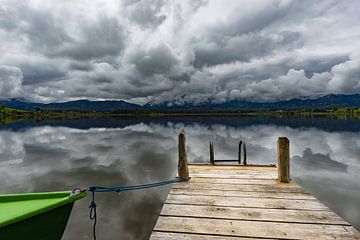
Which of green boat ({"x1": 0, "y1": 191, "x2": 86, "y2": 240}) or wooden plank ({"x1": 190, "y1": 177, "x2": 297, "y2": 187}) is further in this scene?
wooden plank ({"x1": 190, "y1": 177, "x2": 297, "y2": 187})

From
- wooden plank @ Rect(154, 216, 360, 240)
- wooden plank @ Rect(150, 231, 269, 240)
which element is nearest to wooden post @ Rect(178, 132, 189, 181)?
wooden plank @ Rect(154, 216, 360, 240)

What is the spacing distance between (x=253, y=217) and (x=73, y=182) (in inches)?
636

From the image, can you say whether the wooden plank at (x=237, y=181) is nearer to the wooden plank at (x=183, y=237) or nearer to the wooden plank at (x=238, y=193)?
the wooden plank at (x=238, y=193)

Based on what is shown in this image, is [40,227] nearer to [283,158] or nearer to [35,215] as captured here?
[35,215]

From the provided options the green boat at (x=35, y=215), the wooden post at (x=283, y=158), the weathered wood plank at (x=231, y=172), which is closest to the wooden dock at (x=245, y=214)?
the wooden post at (x=283, y=158)

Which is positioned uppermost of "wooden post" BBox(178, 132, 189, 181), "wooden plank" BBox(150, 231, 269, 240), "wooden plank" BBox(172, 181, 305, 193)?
"wooden post" BBox(178, 132, 189, 181)

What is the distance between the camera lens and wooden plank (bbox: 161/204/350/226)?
5.79 m

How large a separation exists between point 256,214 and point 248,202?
2.75 ft

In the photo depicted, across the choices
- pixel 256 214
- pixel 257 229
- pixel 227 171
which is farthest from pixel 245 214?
pixel 227 171

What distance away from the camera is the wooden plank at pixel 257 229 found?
5078mm

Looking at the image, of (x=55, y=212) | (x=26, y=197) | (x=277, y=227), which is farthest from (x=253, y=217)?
(x=26, y=197)

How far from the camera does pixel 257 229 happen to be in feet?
17.5

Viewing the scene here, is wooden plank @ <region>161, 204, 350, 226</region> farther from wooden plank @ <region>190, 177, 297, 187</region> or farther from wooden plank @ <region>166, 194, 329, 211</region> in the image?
wooden plank @ <region>190, 177, 297, 187</region>

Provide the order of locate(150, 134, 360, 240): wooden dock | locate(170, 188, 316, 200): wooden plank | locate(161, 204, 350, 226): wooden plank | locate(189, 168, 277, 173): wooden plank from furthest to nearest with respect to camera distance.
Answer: locate(189, 168, 277, 173): wooden plank < locate(170, 188, 316, 200): wooden plank < locate(161, 204, 350, 226): wooden plank < locate(150, 134, 360, 240): wooden dock
